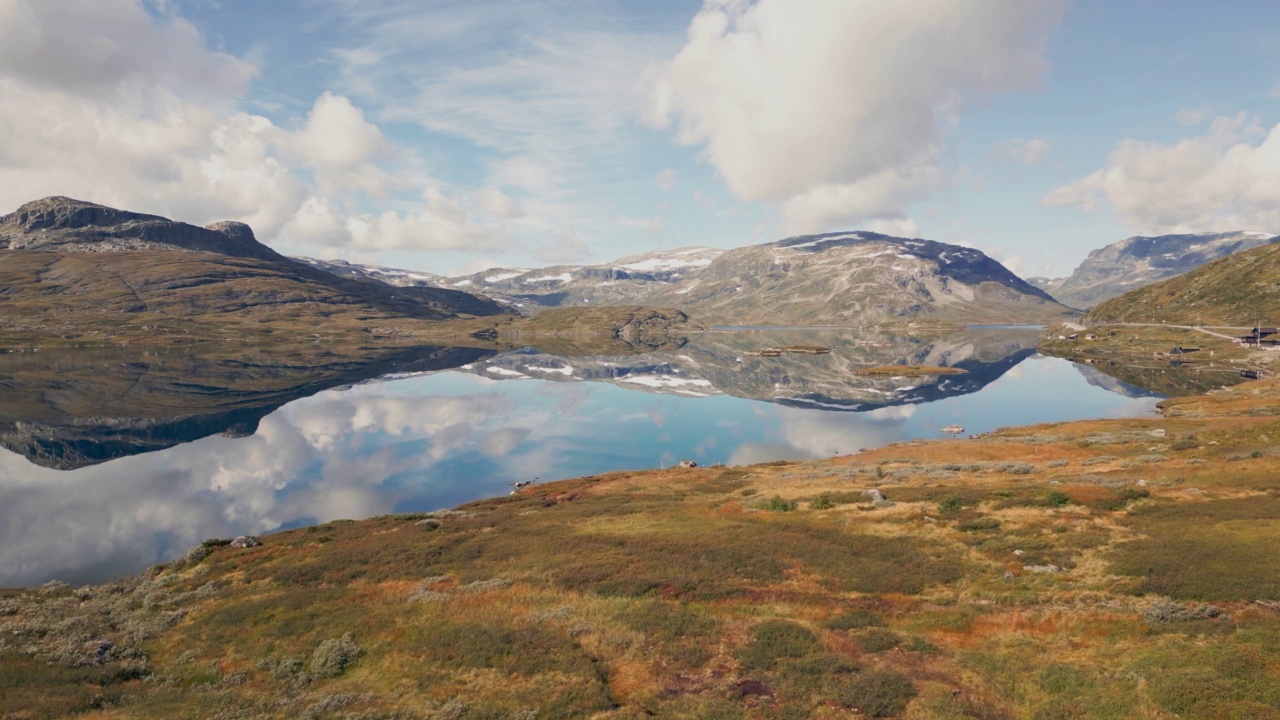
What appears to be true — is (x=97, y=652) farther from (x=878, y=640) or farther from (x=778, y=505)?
(x=778, y=505)

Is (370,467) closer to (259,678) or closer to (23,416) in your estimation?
(259,678)

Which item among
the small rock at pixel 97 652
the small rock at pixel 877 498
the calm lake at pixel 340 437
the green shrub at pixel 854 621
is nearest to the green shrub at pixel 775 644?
the green shrub at pixel 854 621

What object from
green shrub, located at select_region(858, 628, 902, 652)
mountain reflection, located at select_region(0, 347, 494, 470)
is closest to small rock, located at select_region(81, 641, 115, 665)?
green shrub, located at select_region(858, 628, 902, 652)

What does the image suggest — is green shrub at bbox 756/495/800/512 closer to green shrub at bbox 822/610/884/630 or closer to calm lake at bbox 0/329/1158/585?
green shrub at bbox 822/610/884/630

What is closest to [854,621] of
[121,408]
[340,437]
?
[340,437]

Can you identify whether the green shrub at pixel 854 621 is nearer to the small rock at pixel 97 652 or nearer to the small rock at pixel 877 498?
the small rock at pixel 877 498

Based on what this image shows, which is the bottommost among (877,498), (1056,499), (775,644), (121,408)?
(121,408)
